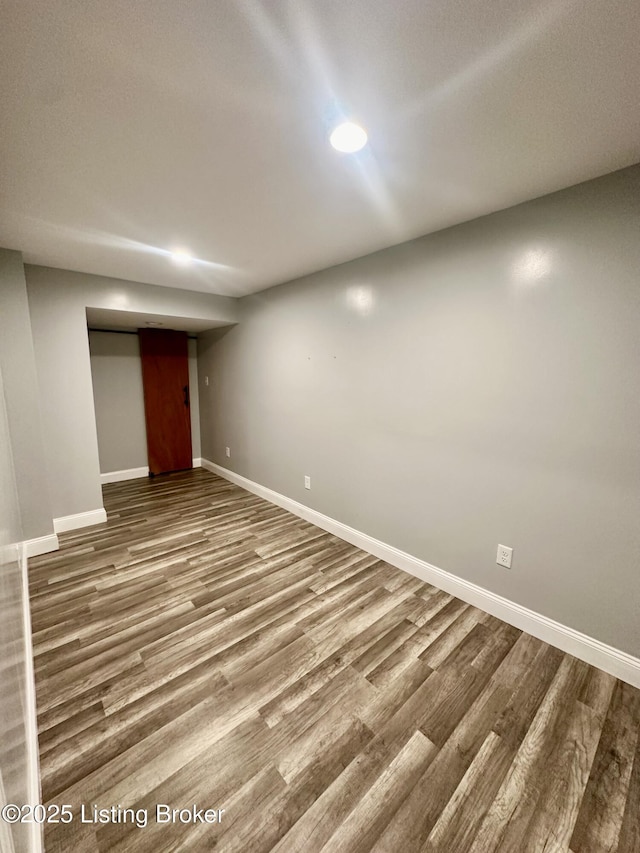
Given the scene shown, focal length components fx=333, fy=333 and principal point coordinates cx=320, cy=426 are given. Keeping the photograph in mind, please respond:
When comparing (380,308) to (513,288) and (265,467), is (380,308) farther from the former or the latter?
(265,467)

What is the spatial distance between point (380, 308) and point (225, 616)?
7.66 ft

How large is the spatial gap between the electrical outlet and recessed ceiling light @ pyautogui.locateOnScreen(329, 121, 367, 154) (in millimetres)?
2166

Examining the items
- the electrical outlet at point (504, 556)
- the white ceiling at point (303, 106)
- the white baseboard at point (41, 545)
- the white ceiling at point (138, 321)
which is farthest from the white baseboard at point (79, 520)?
the electrical outlet at point (504, 556)

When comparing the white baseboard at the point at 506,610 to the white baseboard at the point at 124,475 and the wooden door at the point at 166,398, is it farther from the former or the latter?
the white baseboard at the point at 124,475

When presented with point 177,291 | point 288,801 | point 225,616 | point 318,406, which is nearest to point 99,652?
point 225,616

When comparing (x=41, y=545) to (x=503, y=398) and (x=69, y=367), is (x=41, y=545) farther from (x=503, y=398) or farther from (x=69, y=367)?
(x=503, y=398)

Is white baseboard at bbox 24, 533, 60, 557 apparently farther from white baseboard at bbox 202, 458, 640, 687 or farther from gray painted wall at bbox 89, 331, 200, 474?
white baseboard at bbox 202, 458, 640, 687

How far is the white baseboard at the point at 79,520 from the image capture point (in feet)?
10.2

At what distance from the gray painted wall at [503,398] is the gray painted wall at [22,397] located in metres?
2.20

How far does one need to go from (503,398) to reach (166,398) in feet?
14.4

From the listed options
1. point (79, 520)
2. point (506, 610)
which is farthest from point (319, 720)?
point (79, 520)

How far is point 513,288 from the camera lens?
184 cm

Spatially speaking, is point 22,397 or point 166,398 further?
point 166,398

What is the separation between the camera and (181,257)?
2619mm
